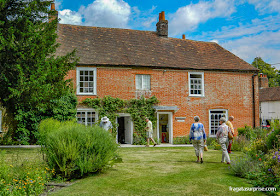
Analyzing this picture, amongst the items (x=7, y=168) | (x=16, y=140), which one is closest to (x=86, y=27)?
(x=16, y=140)

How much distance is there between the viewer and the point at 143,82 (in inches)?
835

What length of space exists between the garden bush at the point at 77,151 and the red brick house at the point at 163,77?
11121mm

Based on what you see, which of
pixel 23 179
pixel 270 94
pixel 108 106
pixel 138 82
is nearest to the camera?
pixel 23 179

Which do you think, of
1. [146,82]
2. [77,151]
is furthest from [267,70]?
[77,151]

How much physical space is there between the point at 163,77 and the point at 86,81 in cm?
558

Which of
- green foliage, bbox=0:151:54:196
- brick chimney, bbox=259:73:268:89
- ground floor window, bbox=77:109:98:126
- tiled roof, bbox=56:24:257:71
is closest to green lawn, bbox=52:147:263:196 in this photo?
green foliage, bbox=0:151:54:196

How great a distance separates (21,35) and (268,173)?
496 inches

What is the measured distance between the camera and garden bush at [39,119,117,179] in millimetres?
8414

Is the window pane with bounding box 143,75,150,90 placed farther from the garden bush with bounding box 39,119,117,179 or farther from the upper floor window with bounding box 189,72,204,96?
the garden bush with bounding box 39,119,117,179

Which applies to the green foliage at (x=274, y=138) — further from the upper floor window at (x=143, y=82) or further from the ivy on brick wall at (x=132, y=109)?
the upper floor window at (x=143, y=82)

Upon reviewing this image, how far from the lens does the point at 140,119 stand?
20609mm

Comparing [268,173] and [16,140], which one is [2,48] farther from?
[268,173]

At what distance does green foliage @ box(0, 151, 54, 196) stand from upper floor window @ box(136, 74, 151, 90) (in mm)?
13243

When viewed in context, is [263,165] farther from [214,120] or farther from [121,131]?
[121,131]
